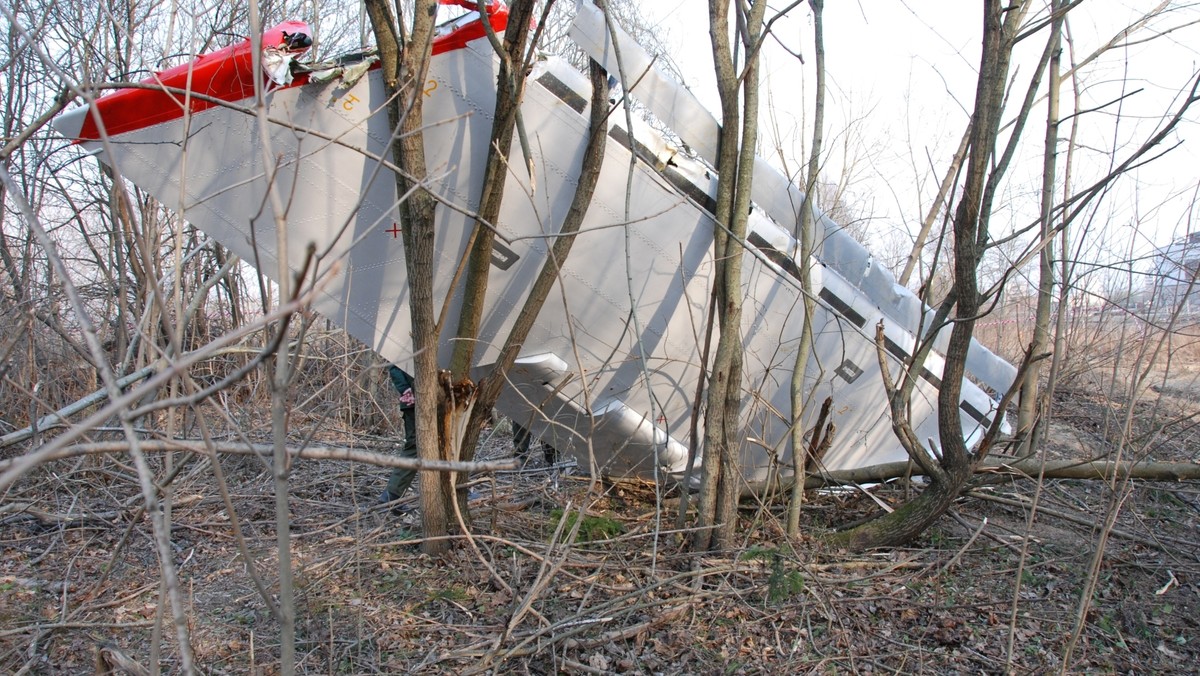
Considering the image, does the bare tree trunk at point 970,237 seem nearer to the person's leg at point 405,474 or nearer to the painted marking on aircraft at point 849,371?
the painted marking on aircraft at point 849,371

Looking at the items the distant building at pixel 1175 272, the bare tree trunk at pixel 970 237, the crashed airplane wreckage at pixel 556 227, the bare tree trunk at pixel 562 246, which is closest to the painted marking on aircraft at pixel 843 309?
the crashed airplane wreckage at pixel 556 227

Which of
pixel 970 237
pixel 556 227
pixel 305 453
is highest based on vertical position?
pixel 556 227

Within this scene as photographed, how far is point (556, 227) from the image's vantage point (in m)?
4.68

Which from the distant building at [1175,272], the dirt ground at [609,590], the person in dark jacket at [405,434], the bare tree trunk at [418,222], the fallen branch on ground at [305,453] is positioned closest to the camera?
the fallen branch on ground at [305,453]

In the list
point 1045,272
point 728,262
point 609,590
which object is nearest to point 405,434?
point 609,590

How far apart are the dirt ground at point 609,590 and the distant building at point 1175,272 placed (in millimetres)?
691

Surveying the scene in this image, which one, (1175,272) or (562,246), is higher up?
(562,246)

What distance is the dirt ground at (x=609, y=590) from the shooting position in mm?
3348

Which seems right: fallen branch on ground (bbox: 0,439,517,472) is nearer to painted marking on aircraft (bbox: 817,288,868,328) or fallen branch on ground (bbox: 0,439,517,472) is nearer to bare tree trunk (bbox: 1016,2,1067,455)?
painted marking on aircraft (bbox: 817,288,868,328)

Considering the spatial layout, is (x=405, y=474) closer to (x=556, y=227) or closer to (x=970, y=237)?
(x=556, y=227)

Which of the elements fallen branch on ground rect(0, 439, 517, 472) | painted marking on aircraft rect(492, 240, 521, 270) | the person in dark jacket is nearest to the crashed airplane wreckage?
painted marking on aircraft rect(492, 240, 521, 270)

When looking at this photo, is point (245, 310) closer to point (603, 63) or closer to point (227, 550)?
point (227, 550)

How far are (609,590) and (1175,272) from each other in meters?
3.65

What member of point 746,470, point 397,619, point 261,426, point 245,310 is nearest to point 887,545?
point 746,470
